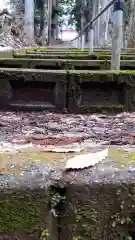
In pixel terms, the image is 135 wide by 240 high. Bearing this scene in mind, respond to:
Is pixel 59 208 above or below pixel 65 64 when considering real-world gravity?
below

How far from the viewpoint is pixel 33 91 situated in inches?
125

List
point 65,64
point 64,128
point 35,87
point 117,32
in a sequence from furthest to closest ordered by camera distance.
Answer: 1. point 65,64
2. point 117,32
3. point 35,87
4. point 64,128

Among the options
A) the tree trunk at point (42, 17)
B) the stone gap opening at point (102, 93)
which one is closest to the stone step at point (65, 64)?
the stone gap opening at point (102, 93)

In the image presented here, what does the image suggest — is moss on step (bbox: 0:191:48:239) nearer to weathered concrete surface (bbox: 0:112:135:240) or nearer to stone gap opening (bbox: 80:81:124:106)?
weathered concrete surface (bbox: 0:112:135:240)

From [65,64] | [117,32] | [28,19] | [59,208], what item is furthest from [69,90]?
[28,19]

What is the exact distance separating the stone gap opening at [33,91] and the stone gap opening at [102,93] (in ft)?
0.78

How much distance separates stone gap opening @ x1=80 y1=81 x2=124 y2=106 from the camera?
10.1ft

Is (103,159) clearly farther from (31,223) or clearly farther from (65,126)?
(65,126)

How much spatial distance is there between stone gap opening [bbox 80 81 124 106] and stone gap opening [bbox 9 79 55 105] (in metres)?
0.24

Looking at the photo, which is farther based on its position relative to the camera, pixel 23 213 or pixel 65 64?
pixel 65 64

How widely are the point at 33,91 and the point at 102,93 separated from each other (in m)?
0.51

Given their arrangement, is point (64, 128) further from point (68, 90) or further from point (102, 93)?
point (102, 93)

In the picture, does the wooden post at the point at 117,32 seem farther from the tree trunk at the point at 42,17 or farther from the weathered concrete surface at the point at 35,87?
the tree trunk at the point at 42,17

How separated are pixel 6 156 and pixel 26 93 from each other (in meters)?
1.82
